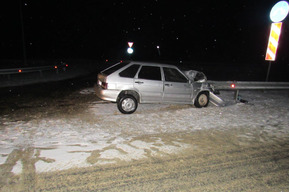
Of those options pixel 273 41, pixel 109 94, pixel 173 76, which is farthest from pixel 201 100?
pixel 273 41

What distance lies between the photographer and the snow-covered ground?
3.67m

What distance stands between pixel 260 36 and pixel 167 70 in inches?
1937

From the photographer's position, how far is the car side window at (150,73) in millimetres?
6363

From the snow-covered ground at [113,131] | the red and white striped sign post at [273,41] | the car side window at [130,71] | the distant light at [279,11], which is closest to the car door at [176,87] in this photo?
the snow-covered ground at [113,131]

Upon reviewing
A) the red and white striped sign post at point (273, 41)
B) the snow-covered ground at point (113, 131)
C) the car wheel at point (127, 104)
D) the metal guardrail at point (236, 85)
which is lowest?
the snow-covered ground at point (113, 131)

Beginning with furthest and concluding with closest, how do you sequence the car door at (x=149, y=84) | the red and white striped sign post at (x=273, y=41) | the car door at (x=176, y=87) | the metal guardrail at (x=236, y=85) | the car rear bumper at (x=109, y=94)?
the red and white striped sign post at (x=273, y=41), the metal guardrail at (x=236, y=85), the car door at (x=176, y=87), the car door at (x=149, y=84), the car rear bumper at (x=109, y=94)

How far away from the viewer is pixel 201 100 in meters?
7.41

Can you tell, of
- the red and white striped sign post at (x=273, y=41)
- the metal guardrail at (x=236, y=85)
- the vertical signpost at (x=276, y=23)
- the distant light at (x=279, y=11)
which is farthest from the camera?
the red and white striped sign post at (x=273, y=41)

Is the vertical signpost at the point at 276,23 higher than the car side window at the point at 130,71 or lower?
higher

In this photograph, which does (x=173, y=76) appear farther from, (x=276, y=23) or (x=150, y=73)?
(x=276, y=23)

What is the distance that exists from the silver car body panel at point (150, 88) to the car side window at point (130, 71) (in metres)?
0.09

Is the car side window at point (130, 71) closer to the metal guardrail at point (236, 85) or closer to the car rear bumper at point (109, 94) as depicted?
the car rear bumper at point (109, 94)

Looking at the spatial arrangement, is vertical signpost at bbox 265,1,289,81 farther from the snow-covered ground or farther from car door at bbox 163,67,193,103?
car door at bbox 163,67,193,103

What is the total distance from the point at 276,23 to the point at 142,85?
709 centimetres
